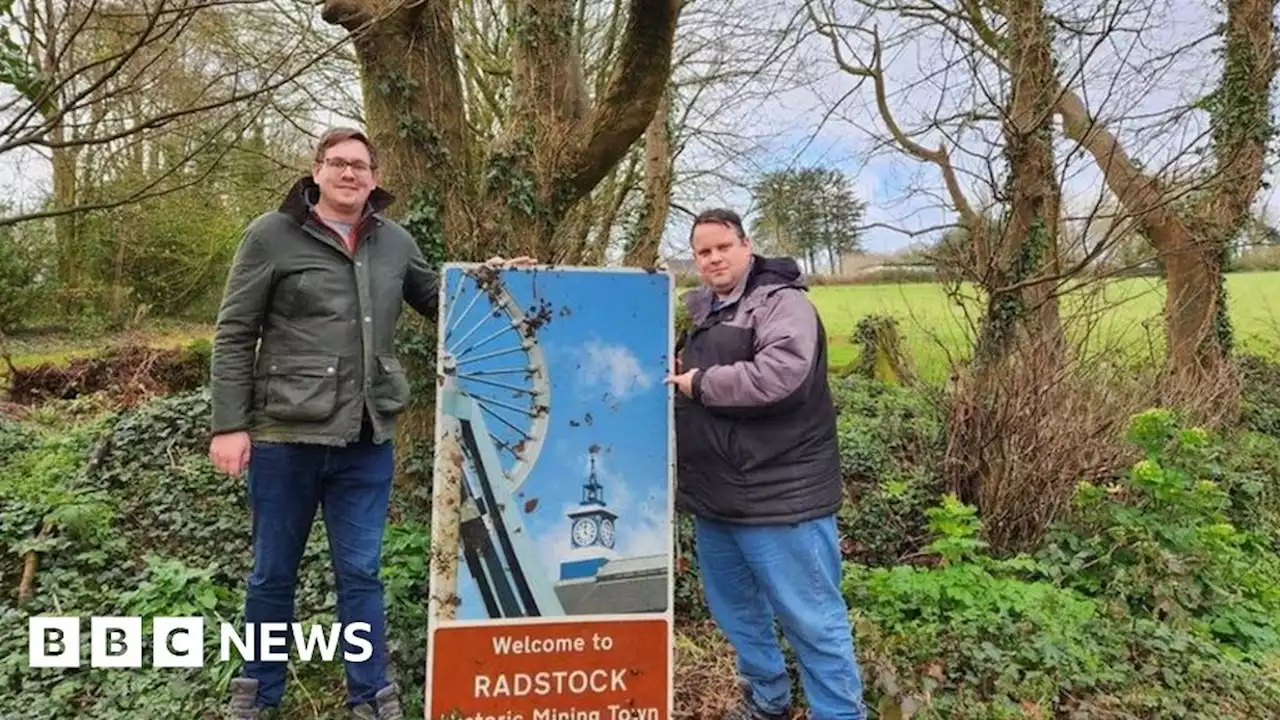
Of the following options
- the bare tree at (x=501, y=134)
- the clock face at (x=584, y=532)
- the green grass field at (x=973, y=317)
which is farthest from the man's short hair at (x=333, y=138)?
the green grass field at (x=973, y=317)

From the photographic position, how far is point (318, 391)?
2.69m

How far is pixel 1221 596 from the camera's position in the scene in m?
4.42

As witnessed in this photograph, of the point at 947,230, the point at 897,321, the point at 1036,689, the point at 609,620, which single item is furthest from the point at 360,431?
the point at 897,321

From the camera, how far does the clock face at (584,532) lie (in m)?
3.07

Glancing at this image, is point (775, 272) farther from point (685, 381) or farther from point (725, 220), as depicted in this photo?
point (685, 381)

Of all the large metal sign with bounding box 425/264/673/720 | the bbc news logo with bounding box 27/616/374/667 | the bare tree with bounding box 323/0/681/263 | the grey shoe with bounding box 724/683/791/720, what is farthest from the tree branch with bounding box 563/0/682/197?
the grey shoe with bounding box 724/683/791/720

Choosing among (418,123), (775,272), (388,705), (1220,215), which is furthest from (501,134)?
(1220,215)

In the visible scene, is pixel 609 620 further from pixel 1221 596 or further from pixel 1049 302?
pixel 1049 302

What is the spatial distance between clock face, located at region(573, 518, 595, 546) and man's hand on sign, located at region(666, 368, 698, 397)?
0.60 meters

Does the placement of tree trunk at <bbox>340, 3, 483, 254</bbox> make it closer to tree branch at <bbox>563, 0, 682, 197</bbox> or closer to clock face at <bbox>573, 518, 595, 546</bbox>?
tree branch at <bbox>563, 0, 682, 197</bbox>

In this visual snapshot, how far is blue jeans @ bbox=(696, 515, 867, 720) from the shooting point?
2836 mm

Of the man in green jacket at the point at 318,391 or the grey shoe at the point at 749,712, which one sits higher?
the man in green jacket at the point at 318,391

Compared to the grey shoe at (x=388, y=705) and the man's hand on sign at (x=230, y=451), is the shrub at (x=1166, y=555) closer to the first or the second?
the grey shoe at (x=388, y=705)

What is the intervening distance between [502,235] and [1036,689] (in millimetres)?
3659
